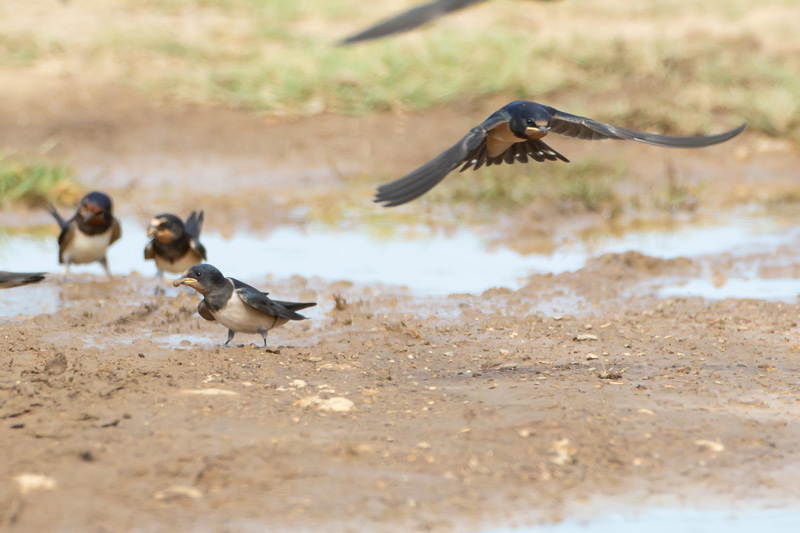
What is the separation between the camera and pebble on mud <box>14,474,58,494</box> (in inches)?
134

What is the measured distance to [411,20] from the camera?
15.8ft

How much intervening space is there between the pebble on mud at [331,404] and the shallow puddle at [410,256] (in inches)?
94.6

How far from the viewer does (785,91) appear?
41.3ft

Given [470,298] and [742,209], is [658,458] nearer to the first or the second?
[470,298]

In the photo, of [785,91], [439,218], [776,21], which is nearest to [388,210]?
[439,218]

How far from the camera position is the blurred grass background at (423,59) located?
12.7 m

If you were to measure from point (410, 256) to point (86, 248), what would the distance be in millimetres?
2333

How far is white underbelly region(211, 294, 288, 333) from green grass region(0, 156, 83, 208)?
493 centimetres

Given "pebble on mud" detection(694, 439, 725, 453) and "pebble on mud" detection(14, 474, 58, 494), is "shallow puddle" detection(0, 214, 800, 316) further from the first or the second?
"pebble on mud" detection(14, 474, 58, 494)

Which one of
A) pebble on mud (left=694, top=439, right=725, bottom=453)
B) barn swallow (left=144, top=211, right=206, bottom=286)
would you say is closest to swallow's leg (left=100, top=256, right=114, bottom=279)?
barn swallow (left=144, top=211, right=206, bottom=286)

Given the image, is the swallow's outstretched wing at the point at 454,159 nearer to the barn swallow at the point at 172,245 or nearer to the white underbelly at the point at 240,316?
the white underbelly at the point at 240,316

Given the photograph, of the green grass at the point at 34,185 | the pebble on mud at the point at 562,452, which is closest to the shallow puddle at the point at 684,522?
the pebble on mud at the point at 562,452

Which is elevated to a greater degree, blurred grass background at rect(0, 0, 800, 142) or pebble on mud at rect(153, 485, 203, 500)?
blurred grass background at rect(0, 0, 800, 142)

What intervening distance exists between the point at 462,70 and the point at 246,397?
9535mm
